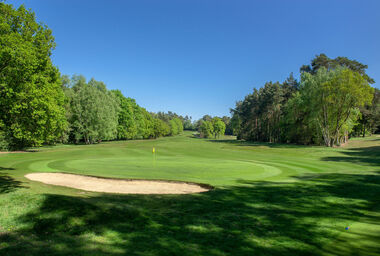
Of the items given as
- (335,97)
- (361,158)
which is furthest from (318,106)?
(361,158)

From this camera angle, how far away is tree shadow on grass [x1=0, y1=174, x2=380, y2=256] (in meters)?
4.79

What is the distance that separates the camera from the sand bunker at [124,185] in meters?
12.3

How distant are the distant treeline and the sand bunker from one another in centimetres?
4254

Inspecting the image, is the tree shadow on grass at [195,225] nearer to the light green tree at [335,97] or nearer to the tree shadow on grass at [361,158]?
the tree shadow on grass at [361,158]

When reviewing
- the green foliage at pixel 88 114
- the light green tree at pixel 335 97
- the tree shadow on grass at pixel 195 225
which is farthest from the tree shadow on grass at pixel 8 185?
the light green tree at pixel 335 97

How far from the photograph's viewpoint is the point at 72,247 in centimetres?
476

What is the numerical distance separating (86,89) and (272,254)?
203 ft

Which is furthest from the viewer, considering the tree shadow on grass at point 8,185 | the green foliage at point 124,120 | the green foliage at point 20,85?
the green foliage at point 124,120

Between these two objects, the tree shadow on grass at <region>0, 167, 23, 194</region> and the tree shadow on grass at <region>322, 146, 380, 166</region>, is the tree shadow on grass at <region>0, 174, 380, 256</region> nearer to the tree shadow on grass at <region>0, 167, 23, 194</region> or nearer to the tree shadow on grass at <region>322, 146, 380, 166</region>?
the tree shadow on grass at <region>0, 167, 23, 194</region>

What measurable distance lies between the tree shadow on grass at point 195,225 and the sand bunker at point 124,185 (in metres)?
2.56

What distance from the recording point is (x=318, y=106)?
4666 centimetres

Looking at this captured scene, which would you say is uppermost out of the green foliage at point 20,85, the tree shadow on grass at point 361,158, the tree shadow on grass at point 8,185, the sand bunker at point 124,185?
the green foliage at point 20,85

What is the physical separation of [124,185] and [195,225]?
329 inches

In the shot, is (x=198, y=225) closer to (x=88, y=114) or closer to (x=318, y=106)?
(x=318, y=106)
